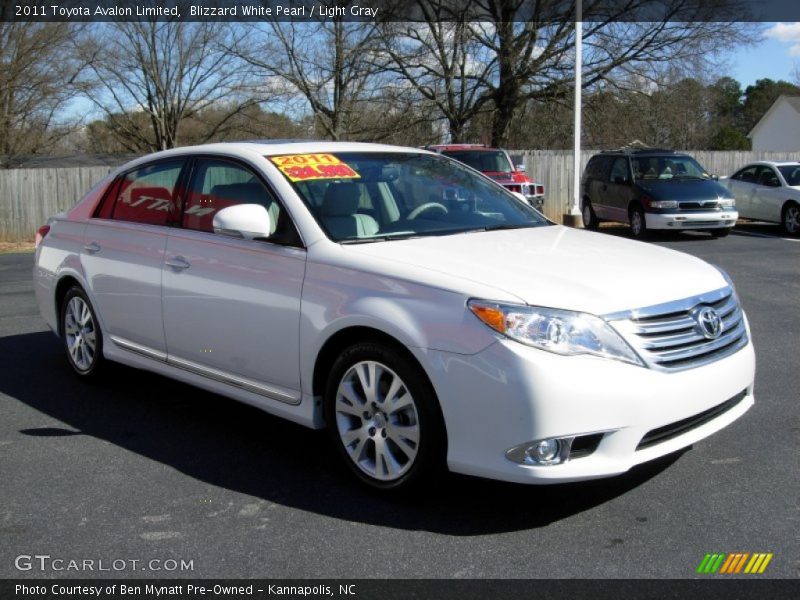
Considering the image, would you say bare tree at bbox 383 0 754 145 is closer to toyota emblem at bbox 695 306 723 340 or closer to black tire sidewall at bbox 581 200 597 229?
black tire sidewall at bbox 581 200 597 229

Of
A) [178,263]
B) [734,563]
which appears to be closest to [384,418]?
A: [734,563]

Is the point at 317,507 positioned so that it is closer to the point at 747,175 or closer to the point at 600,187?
the point at 600,187

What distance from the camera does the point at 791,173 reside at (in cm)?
1781

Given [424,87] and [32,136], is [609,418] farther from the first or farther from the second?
[32,136]

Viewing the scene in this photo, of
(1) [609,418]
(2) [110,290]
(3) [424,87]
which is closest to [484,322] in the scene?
(1) [609,418]

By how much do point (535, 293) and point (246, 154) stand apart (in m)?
2.08

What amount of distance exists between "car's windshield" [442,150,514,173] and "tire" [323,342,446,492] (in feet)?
48.2

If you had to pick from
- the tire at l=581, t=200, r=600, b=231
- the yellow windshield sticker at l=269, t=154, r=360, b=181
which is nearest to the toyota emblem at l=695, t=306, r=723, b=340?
the yellow windshield sticker at l=269, t=154, r=360, b=181

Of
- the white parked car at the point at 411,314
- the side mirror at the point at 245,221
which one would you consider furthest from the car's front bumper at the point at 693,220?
the side mirror at the point at 245,221

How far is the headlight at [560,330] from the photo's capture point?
3494mm

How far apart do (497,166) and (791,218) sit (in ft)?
19.6

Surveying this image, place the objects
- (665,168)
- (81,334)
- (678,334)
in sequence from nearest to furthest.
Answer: (678,334), (81,334), (665,168)

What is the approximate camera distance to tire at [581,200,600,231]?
64.1ft

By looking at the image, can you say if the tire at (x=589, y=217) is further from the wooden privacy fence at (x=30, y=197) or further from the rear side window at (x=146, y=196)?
the rear side window at (x=146, y=196)
